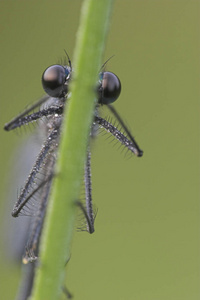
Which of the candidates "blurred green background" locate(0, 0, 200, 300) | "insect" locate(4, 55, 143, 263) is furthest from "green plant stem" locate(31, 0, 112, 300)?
→ "blurred green background" locate(0, 0, 200, 300)

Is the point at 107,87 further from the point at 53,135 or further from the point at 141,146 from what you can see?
the point at 141,146

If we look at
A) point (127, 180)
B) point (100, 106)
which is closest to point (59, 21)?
point (127, 180)

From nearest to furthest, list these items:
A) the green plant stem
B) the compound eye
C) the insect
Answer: the green plant stem < the insect < the compound eye

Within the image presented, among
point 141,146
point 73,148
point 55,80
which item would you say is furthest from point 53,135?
point 141,146

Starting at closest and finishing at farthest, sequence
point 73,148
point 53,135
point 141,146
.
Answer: point 73,148
point 53,135
point 141,146

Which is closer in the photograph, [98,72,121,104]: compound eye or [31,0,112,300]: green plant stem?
[31,0,112,300]: green plant stem

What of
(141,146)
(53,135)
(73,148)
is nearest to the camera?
(73,148)

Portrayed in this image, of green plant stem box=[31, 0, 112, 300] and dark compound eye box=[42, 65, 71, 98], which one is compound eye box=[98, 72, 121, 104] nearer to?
dark compound eye box=[42, 65, 71, 98]

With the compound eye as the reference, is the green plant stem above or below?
below

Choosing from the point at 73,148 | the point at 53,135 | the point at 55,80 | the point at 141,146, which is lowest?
the point at 73,148
